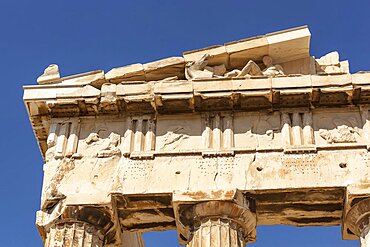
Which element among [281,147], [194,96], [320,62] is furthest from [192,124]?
[320,62]

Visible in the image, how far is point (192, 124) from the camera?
1552 cm

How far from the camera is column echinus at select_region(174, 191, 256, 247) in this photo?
14.1 m

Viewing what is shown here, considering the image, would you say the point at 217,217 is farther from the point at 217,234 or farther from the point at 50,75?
the point at 50,75

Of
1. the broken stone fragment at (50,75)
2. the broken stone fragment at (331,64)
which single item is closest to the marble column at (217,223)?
the broken stone fragment at (331,64)

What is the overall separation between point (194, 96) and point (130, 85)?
53.2 inches

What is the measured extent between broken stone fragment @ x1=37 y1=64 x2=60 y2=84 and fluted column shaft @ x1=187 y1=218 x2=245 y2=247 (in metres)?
4.49

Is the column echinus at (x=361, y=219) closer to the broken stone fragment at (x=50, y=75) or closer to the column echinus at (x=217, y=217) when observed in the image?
the column echinus at (x=217, y=217)

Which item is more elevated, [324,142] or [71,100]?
[71,100]

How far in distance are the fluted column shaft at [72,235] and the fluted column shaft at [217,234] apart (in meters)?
1.87

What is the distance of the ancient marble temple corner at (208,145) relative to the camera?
14367 millimetres

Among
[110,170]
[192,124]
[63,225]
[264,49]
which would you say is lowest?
[63,225]

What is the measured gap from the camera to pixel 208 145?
15.1 m

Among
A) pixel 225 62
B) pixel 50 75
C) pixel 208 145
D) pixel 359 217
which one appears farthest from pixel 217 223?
pixel 50 75

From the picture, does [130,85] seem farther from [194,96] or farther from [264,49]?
[264,49]
